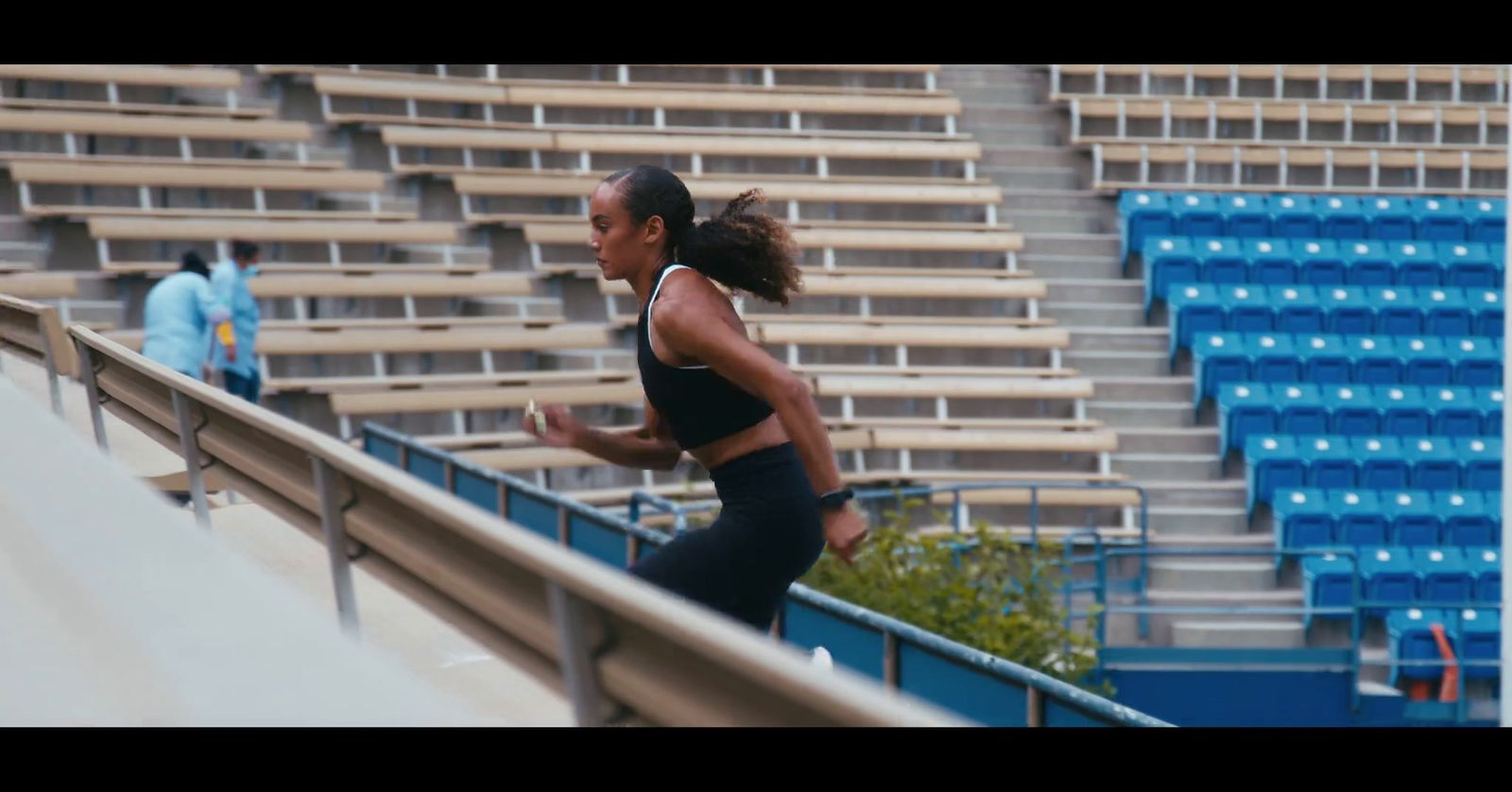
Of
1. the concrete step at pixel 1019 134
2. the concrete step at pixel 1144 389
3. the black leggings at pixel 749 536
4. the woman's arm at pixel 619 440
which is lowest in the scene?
the concrete step at pixel 1144 389

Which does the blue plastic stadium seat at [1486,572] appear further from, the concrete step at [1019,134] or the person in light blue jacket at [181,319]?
the person in light blue jacket at [181,319]

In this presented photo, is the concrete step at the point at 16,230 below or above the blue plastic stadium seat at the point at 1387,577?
above

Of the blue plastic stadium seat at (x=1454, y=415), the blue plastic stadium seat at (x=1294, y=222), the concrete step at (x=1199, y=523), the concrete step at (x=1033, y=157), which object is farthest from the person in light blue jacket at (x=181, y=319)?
the blue plastic stadium seat at (x=1294, y=222)

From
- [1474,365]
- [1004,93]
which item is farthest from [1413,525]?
[1004,93]

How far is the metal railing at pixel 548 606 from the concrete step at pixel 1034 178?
979 centimetres

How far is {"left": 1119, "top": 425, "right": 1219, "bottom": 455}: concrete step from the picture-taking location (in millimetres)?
10375

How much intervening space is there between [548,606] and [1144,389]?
946 centimetres

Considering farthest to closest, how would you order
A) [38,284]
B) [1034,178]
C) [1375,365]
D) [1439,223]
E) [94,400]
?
[1034,178]
[1439,223]
[1375,365]
[38,284]
[94,400]

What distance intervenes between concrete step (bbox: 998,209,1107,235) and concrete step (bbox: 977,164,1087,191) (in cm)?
35

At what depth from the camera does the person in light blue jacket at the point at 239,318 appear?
24.6ft

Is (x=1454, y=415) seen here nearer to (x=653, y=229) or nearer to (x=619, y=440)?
(x=619, y=440)

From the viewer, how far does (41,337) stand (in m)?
5.43

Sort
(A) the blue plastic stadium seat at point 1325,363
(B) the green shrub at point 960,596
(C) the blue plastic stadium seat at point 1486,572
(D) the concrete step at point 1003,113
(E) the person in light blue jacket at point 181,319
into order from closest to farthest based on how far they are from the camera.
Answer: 1. (B) the green shrub at point 960,596
2. (E) the person in light blue jacket at point 181,319
3. (C) the blue plastic stadium seat at point 1486,572
4. (A) the blue plastic stadium seat at point 1325,363
5. (D) the concrete step at point 1003,113
